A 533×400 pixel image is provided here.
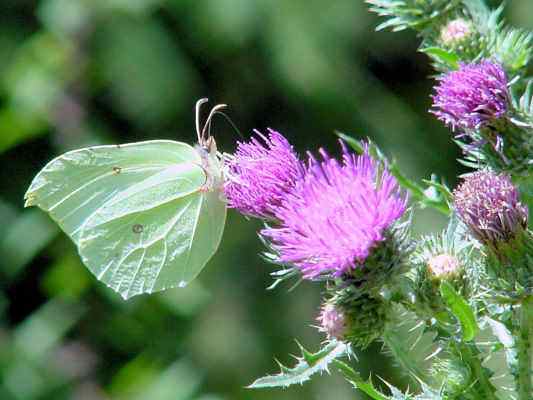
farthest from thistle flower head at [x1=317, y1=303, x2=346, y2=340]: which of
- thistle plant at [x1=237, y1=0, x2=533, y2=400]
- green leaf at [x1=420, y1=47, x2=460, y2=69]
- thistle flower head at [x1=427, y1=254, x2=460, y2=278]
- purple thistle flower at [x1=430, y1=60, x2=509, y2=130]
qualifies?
green leaf at [x1=420, y1=47, x2=460, y2=69]

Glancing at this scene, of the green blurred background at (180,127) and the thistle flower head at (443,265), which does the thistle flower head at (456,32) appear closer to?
the thistle flower head at (443,265)

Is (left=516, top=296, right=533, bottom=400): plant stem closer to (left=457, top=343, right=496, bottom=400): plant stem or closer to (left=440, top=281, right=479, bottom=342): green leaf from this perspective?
(left=457, top=343, right=496, bottom=400): plant stem

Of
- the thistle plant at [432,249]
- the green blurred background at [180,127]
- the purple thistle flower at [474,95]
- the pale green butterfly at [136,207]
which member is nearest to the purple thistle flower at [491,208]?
the thistle plant at [432,249]

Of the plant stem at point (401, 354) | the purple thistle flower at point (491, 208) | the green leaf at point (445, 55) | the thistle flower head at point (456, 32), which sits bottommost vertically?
the plant stem at point (401, 354)

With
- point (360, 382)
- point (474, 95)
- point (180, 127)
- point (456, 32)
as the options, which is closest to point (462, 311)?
point (360, 382)

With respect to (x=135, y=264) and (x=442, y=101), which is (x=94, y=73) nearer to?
(x=135, y=264)

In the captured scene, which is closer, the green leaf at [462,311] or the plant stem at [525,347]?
the green leaf at [462,311]
